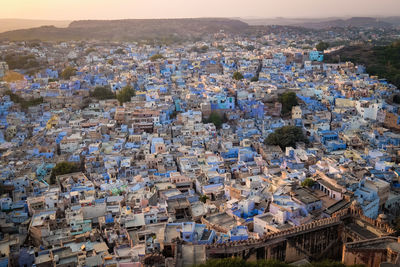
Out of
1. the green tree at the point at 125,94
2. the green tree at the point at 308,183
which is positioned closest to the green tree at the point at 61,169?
the green tree at the point at 308,183

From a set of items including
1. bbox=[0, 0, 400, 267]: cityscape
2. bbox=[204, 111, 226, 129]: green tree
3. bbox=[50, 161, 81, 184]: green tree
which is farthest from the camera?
bbox=[204, 111, 226, 129]: green tree

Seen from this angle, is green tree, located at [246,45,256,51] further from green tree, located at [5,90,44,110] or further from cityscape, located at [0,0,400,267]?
green tree, located at [5,90,44,110]

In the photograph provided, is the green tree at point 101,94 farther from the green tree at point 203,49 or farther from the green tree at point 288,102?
the green tree at point 203,49

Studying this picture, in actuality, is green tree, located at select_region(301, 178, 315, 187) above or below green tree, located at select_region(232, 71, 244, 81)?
below

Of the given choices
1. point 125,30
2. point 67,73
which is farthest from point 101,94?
point 125,30

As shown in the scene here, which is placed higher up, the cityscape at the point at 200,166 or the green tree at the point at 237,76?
the green tree at the point at 237,76

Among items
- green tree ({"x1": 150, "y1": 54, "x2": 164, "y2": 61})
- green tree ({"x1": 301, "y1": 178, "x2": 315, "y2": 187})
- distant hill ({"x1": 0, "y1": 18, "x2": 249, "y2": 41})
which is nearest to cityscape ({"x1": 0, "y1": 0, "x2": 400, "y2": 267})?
green tree ({"x1": 301, "y1": 178, "x2": 315, "y2": 187})
